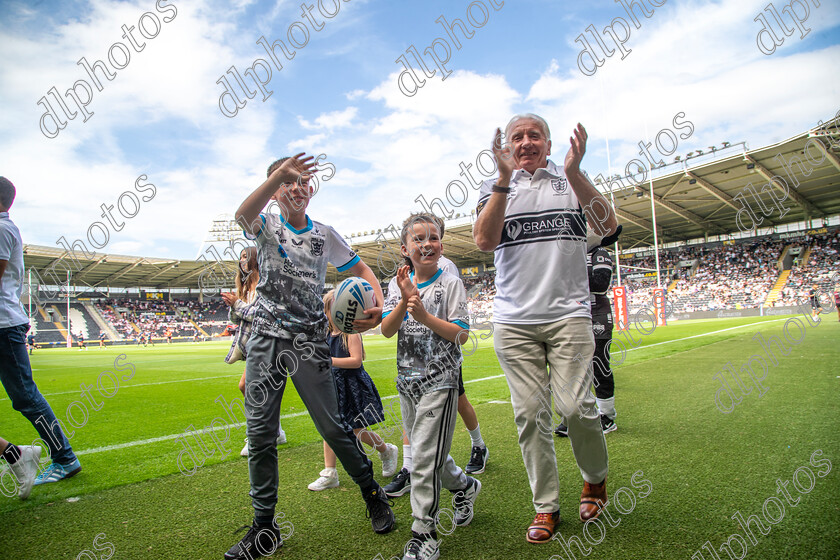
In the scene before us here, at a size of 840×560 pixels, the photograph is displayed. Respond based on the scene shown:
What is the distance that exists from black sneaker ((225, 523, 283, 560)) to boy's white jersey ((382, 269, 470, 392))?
38.4 inches

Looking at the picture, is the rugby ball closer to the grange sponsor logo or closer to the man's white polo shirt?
the grange sponsor logo

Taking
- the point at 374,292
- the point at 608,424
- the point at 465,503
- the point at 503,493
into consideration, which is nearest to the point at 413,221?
the point at 374,292

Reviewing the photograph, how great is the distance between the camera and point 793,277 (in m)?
33.6

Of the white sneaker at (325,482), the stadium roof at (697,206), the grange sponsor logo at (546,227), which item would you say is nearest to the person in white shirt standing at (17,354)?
the white sneaker at (325,482)

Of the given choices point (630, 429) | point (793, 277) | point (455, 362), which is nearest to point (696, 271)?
point (793, 277)

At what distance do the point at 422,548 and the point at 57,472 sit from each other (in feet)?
10.5

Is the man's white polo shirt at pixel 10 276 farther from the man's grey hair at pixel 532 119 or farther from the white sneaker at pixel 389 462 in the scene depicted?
the man's grey hair at pixel 532 119

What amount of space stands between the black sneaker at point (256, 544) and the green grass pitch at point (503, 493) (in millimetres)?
87

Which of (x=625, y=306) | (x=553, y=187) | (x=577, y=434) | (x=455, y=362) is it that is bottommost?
(x=625, y=306)

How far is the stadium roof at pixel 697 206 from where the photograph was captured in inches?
1025

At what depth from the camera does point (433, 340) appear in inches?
98.6

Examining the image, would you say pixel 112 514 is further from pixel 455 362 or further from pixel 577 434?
pixel 577 434

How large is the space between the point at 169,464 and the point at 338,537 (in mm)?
2341

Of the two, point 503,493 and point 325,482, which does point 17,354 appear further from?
point 503,493
